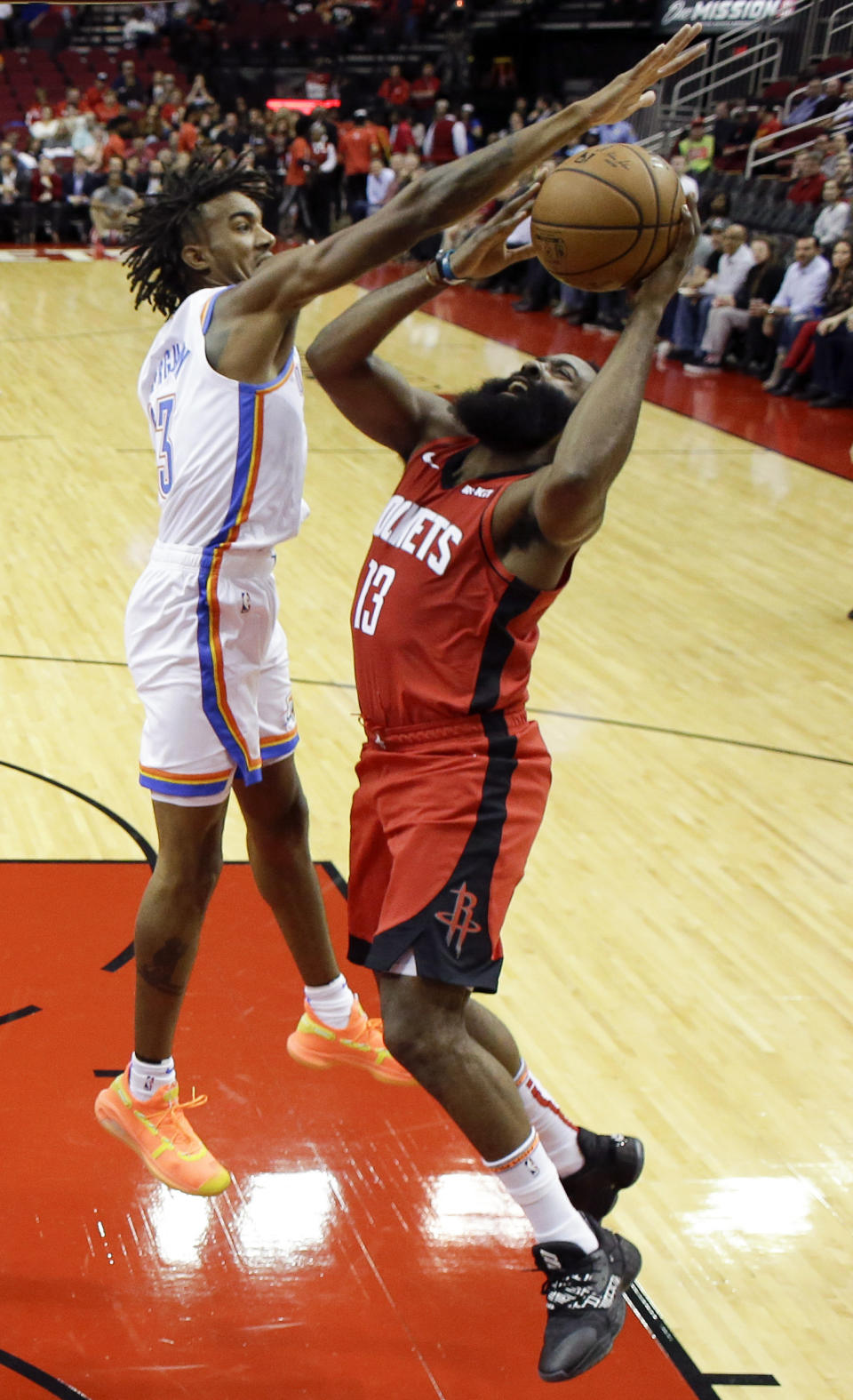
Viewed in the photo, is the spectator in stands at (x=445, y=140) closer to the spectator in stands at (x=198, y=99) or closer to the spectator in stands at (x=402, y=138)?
the spectator in stands at (x=402, y=138)

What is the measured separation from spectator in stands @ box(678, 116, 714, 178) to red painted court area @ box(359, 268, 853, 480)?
2.56m

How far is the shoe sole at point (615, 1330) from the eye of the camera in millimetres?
2645

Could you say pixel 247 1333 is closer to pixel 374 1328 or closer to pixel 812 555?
pixel 374 1328

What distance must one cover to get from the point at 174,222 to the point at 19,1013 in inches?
79.7

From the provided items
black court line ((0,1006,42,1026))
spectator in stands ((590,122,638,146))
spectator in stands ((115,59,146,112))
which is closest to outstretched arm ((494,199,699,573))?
black court line ((0,1006,42,1026))

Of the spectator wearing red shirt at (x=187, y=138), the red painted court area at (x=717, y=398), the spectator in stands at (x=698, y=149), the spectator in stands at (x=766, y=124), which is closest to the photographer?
the red painted court area at (x=717, y=398)

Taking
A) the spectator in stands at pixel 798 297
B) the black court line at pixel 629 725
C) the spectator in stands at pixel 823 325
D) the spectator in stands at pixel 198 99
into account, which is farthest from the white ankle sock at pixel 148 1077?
the spectator in stands at pixel 198 99

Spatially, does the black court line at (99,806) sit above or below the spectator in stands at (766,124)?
above

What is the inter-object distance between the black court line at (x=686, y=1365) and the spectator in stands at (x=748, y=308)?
11315 millimetres

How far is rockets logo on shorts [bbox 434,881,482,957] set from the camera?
273 centimetres

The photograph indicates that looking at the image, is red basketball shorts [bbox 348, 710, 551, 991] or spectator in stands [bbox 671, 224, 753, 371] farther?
spectator in stands [bbox 671, 224, 753, 371]

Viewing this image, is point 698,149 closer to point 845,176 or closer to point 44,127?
point 845,176

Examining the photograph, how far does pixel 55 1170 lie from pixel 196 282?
6.62 ft

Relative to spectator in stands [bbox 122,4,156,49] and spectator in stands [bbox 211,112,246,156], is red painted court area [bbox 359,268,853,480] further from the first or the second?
spectator in stands [bbox 122,4,156,49]
